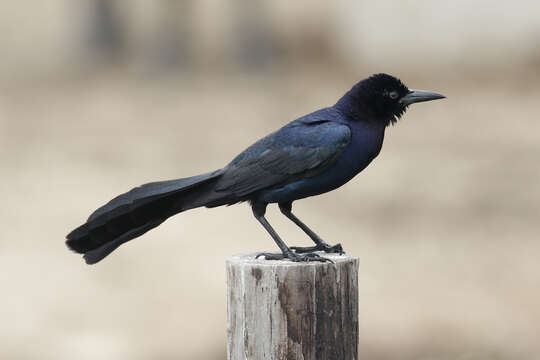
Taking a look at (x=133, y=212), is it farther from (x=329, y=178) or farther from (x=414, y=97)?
(x=414, y=97)

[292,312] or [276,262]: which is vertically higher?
[276,262]

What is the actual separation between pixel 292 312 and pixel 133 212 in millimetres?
939

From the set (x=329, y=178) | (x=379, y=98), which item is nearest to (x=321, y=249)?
(x=329, y=178)

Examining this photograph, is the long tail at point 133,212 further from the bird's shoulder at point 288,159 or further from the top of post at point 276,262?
the top of post at point 276,262

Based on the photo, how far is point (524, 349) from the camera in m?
8.15

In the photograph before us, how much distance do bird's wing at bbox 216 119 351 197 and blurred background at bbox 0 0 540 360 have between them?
13.4 ft

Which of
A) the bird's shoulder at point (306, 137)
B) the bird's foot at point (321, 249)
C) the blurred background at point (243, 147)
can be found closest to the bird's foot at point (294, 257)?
the bird's foot at point (321, 249)

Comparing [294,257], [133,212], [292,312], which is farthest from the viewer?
[133,212]

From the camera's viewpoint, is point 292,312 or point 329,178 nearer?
point 292,312

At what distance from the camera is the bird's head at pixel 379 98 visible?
4.38 metres

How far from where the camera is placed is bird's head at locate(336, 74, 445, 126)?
4375 millimetres

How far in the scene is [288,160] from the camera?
4148 millimetres

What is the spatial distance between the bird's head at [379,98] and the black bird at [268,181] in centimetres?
1

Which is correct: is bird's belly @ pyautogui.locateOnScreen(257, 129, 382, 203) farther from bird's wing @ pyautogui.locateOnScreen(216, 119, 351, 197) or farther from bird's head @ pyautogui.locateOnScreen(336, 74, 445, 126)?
bird's head @ pyautogui.locateOnScreen(336, 74, 445, 126)
